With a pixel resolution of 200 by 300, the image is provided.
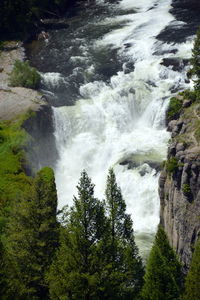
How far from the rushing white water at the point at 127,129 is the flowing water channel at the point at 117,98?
0.11 metres

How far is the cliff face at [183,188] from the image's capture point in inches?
1490

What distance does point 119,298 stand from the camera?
3100 centimetres

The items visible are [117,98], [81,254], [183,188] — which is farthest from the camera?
[117,98]

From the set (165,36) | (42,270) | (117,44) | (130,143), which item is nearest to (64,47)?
(117,44)

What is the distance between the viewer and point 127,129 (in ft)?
215

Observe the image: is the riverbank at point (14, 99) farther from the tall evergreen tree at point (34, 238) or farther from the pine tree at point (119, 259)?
the pine tree at point (119, 259)

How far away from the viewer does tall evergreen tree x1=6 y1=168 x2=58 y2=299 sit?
3356 centimetres

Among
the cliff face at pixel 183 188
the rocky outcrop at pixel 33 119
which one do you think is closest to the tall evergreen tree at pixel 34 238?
the cliff face at pixel 183 188

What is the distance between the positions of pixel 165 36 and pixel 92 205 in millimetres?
58422

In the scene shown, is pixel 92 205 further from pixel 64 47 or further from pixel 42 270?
pixel 64 47

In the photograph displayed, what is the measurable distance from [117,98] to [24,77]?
1492 cm

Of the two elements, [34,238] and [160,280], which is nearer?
[160,280]

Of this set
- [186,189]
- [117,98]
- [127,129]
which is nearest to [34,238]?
[186,189]

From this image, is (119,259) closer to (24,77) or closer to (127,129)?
(127,129)
